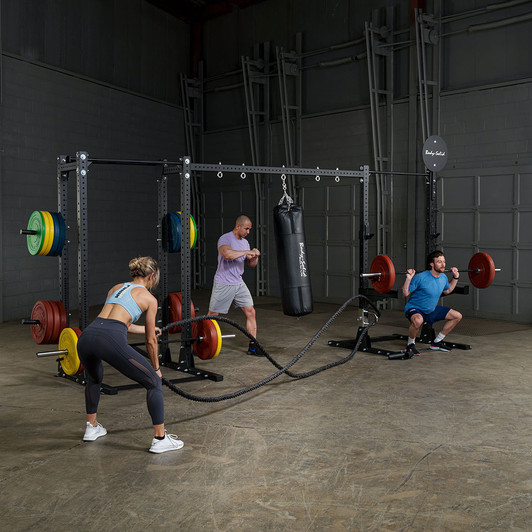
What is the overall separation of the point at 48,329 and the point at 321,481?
9.78ft

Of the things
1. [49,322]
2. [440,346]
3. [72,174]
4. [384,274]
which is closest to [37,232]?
[49,322]

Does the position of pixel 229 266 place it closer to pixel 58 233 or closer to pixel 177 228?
pixel 177 228

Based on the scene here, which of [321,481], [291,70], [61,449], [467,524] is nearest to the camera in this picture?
[467,524]

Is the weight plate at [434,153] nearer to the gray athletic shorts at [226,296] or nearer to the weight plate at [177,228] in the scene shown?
the gray athletic shorts at [226,296]

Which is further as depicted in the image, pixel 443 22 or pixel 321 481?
pixel 443 22

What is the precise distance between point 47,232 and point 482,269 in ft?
15.2

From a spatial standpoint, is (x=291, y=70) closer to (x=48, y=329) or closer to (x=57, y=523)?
(x=48, y=329)

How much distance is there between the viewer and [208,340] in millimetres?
5465

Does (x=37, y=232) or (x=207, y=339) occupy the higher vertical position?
(x=37, y=232)

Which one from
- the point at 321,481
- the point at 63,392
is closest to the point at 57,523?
the point at 321,481

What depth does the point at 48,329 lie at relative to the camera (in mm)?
5383

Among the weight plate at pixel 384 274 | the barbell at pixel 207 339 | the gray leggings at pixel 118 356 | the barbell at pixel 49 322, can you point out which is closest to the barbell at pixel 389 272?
the weight plate at pixel 384 274

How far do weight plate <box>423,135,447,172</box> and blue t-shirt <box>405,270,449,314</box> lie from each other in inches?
57.2

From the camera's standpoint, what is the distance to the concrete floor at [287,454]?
298 centimetres
